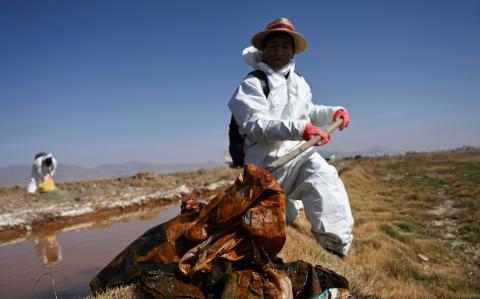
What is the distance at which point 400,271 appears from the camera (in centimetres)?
399

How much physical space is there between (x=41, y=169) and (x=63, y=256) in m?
8.43

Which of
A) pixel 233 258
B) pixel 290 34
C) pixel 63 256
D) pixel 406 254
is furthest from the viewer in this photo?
pixel 63 256

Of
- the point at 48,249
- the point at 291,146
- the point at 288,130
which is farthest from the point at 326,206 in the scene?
the point at 48,249

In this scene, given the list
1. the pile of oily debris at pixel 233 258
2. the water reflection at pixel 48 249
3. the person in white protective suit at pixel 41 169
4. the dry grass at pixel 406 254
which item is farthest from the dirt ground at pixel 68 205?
the pile of oily debris at pixel 233 258

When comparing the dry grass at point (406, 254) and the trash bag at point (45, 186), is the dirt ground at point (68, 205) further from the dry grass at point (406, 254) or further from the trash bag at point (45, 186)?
the dry grass at point (406, 254)

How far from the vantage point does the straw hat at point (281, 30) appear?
144 inches

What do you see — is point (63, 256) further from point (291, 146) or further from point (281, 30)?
point (281, 30)

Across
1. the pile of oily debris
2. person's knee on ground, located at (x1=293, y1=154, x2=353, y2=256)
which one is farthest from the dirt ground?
person's knee on ground, located at (x1=293, y1=154, x2=353, y2=256)

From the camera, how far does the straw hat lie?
3.67 m

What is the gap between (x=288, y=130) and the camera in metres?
3.11

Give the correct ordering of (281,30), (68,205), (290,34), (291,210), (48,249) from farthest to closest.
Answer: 1. (68,205)
2. (48,249)
3. (291,210)
4. (290,34)
5. (281,30)

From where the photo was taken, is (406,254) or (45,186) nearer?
(406,254)

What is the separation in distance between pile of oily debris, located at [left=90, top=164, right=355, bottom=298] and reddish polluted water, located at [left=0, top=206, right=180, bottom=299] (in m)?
1.24

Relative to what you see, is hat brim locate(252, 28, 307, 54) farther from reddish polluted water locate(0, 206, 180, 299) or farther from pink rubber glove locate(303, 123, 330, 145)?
reddish polluted water locate(0, 206, 180, 299)
